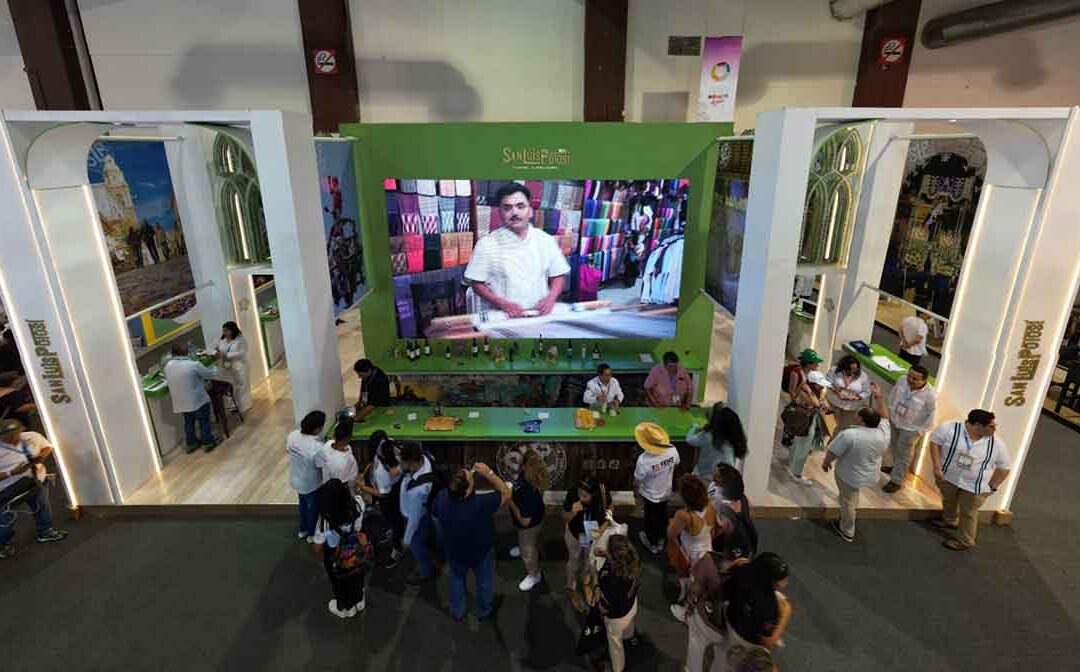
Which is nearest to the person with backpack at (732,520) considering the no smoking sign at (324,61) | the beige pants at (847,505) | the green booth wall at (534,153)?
the beige pants at (847,505)

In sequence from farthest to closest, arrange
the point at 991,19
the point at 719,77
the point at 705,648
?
the point at 719,77 < the point at 991,19 < the point at 705,648

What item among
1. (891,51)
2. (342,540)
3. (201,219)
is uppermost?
(891,51)

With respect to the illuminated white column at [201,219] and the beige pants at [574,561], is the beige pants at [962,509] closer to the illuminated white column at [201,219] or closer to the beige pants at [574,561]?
A: the beige pants at [574,561]

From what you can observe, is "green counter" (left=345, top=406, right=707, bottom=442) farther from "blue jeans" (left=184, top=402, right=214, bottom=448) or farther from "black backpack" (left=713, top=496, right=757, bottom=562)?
"blue jeans" (left=184, top=402, right=214, bottom=448)

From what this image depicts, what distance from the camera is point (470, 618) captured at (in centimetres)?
395

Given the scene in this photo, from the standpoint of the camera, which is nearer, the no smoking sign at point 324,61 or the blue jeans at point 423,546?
the blue jeans at point 423,546

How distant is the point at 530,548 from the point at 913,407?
352 cm

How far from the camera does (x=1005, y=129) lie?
14.4ft

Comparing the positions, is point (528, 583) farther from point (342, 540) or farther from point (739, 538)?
point (739, 538)

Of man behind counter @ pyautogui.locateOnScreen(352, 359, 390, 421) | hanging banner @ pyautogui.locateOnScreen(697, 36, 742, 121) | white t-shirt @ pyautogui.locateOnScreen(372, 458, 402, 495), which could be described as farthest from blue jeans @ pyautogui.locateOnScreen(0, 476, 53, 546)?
hanging banner @ pyautogui.locateOnScreen(697, 36, 742, 121)

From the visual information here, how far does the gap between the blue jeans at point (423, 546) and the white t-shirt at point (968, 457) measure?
3996 mm

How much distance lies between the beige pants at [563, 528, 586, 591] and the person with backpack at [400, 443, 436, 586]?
0.98 meters

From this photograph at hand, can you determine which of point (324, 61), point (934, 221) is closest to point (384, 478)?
point (934, 221)

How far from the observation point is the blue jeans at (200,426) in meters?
5.91
